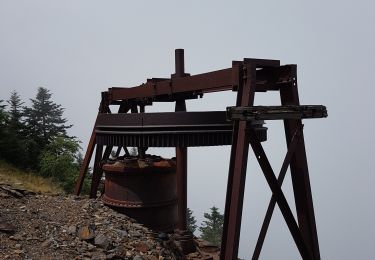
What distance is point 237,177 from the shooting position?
12.9ft

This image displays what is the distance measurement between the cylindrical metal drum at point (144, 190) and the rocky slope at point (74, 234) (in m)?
0.27

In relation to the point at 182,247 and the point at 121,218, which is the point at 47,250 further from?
the point at 182,247

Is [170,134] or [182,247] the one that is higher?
[170,134]

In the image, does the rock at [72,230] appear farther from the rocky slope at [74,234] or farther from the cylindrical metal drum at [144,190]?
the cylindrical metal drum at [144,190]

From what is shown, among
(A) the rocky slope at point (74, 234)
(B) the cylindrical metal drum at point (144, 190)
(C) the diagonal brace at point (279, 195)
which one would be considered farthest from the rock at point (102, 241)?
(C) the diagonal brace at point (279, 195)

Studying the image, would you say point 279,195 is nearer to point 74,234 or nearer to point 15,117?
point 74,234

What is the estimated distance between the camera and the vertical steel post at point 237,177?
153 inches

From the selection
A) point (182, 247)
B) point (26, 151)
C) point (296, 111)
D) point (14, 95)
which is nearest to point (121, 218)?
point (182, 247)

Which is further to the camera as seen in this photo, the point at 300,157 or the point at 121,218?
the point at 121,218

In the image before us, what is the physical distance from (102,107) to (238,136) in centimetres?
490

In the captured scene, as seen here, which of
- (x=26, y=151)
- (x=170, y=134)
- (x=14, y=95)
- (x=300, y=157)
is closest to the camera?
(x=300, y=157)

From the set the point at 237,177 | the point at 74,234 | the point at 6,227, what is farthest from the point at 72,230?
the point at 237,177

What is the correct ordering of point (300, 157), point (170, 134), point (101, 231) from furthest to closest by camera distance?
1. point (101, 231)
2. point (170, 134)
3. point (300, 157)

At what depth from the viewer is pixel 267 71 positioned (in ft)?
15.0
